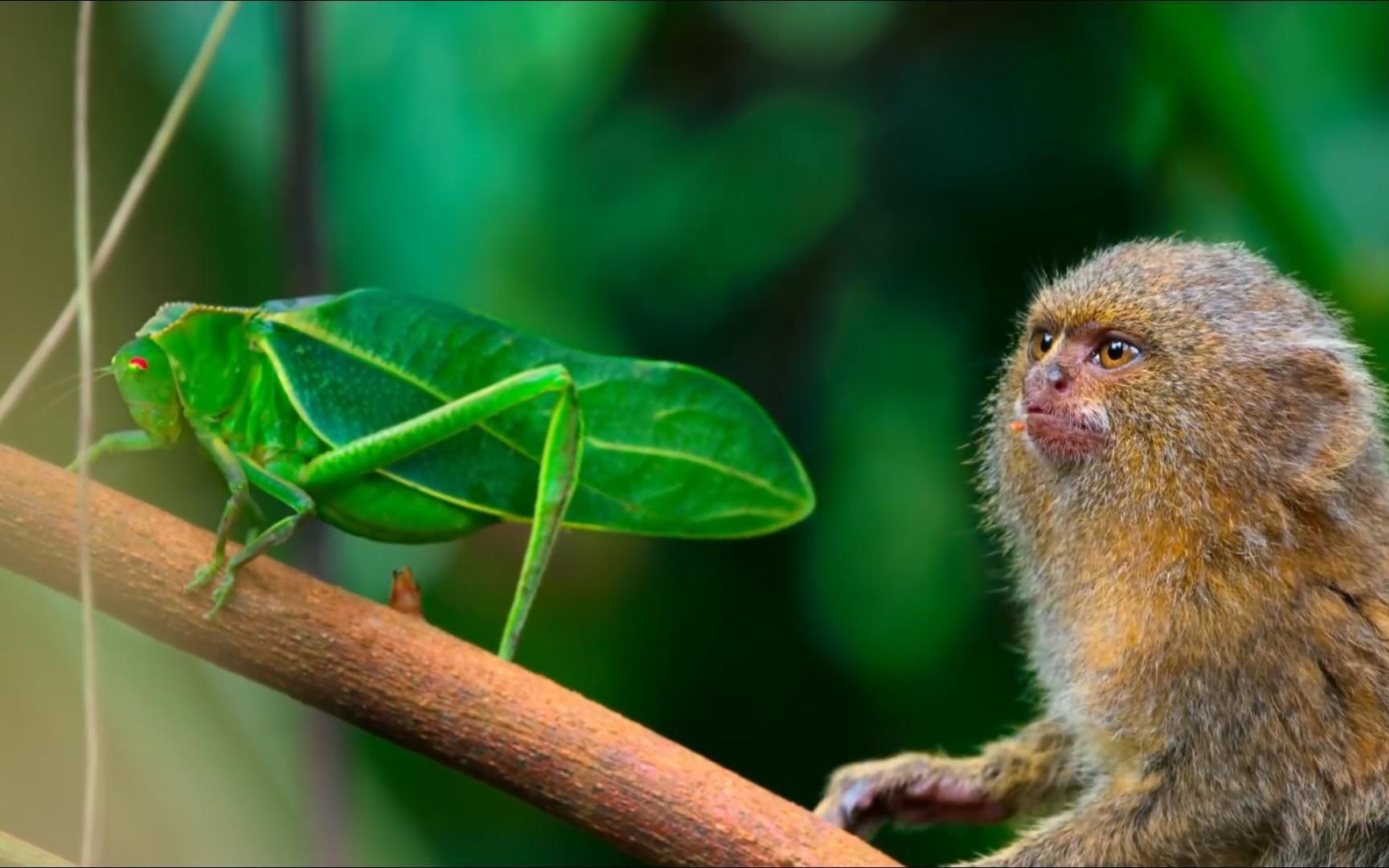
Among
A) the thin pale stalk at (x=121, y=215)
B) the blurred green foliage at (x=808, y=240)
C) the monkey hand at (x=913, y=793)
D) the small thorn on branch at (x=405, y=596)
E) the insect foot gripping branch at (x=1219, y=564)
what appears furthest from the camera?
the blurred green foliage at (x=808, y=240)

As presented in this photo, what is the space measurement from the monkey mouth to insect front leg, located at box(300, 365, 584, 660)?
28.2 inches

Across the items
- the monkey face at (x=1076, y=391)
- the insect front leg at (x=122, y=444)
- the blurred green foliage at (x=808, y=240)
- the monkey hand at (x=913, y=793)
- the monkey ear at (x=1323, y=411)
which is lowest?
the monkey hand at (x=913, y=793)

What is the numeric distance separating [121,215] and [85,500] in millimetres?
A: 327

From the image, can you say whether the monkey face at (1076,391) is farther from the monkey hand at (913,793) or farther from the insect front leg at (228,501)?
the insect front leg at (228,501)

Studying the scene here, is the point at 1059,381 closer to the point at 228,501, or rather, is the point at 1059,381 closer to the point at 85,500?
the point at 228,501

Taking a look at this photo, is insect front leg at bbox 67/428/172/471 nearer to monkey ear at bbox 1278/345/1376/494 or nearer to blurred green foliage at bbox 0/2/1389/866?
blurred green foliage at bbox 0/2/1389/866

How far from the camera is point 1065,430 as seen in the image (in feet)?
6.13

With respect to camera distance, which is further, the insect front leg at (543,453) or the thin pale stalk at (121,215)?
the insect front leg at (543,453)

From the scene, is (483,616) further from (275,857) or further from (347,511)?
(347,511)

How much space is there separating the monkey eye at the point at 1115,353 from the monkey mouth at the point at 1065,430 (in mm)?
91

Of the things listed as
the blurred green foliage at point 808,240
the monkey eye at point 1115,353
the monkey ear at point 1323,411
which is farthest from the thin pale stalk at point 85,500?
the monkey ear at point 1323,411

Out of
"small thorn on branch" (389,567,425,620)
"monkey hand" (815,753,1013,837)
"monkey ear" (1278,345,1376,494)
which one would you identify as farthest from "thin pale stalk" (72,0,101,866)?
"monkey ear" (1278,345,1376,494)

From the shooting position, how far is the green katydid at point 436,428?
1341mm

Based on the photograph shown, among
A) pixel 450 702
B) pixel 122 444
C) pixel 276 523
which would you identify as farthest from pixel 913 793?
pixel 122 444
